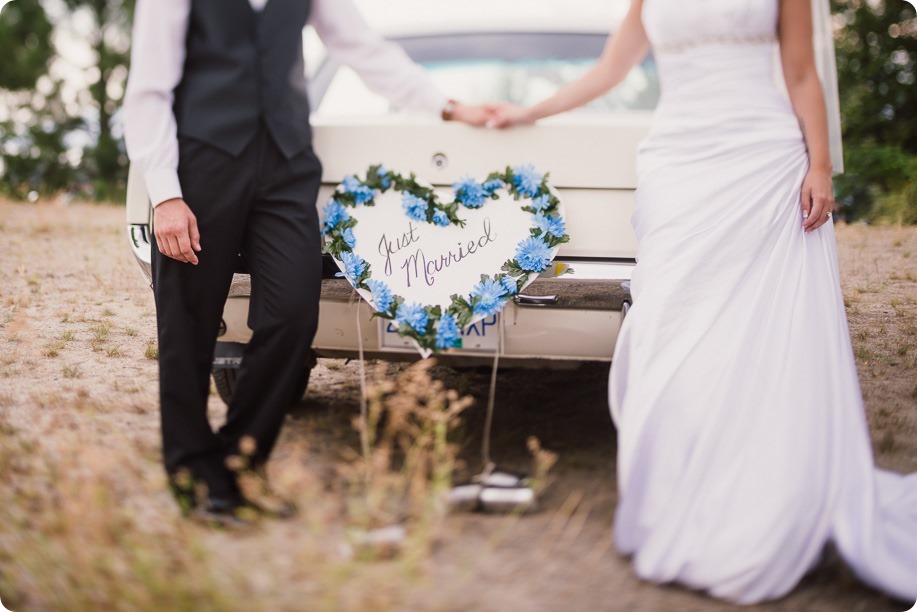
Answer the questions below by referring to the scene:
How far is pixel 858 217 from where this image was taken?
11531 mm

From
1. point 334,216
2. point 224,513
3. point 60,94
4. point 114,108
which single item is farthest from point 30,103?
point 224,513

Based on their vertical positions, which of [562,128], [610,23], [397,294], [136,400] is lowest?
[136,400]

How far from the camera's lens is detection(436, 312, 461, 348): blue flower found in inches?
113

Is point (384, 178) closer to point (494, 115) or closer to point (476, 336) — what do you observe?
point (494, 115)

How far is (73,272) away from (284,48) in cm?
550

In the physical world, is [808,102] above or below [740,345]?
above

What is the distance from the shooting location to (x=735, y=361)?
2547mm

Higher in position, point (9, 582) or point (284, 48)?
point (284, 48)

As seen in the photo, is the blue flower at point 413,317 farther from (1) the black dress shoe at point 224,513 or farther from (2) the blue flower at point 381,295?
(1) the black dress shoe at point 224,513

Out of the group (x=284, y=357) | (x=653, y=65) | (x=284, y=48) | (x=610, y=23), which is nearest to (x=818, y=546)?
(x=284, y=357)

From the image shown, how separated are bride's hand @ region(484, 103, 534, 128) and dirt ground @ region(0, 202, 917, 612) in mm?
1266

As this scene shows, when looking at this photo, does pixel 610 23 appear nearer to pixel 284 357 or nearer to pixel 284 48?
pixel 284 48

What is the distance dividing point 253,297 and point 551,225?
1.03 metres

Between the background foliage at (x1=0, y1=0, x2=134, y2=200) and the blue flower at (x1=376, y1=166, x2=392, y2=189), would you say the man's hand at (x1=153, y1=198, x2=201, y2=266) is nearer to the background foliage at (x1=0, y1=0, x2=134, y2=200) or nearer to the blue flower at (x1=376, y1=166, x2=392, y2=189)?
the blue flower at (x1=376, y1=166, x2=392, y2=189)
